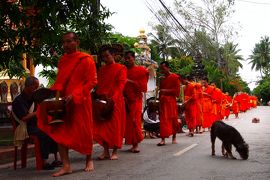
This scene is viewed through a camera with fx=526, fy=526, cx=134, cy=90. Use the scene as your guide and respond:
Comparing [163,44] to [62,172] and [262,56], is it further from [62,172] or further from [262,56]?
[62,172]

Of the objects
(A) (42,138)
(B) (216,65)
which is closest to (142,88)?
(A) (42,138)

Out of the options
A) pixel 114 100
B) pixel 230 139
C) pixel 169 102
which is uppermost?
pixel 169 102

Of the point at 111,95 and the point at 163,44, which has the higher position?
the point at 163,44

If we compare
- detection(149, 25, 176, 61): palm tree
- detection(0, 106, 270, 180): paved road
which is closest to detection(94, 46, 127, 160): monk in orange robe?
detection(0, 106, 270, 180): paved road

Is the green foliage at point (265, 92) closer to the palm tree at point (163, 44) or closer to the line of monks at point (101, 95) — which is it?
the palm tree at point (163, 44)

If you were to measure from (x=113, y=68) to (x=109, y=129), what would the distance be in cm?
105

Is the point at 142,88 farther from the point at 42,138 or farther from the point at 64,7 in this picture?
the point at 42,138

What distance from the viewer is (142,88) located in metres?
10.3

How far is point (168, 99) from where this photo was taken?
12039 mm

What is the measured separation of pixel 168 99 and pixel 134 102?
6.40 ft

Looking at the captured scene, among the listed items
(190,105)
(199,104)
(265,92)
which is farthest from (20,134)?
(265,92)

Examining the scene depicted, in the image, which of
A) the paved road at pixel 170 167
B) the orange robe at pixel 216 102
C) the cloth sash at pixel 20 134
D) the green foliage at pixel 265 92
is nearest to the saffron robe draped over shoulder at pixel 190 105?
the orange robe at pixel 216 102

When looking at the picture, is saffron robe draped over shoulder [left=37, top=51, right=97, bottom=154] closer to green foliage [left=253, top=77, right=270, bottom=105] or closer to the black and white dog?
the black and white dog

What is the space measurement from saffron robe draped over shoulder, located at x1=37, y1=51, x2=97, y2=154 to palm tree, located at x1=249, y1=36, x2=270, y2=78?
11466cm
